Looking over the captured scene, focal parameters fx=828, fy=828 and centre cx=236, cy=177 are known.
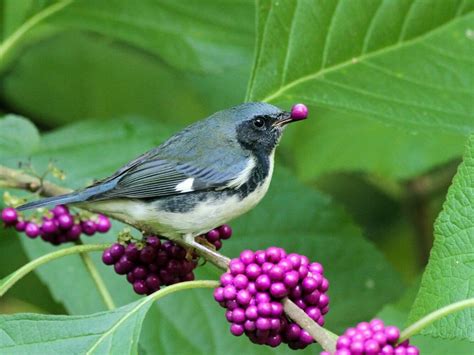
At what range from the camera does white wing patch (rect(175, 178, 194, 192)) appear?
3252 mm

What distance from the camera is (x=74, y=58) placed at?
612 centimetres

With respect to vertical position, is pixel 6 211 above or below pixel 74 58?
above

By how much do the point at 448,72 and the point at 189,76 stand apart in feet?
8.14

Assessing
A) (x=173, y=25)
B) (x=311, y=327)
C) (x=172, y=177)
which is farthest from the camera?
(x=173, y=25)

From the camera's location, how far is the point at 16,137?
3.96 m

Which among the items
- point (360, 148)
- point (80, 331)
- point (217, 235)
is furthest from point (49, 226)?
point (360, 148)

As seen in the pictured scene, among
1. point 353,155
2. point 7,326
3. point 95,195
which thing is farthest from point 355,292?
point 7,326

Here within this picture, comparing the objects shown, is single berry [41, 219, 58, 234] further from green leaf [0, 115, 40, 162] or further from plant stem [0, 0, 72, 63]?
plant stem [0, 0, 72, 63]

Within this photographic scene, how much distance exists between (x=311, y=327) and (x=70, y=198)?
1.15 m

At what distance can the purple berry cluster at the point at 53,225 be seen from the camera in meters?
3.20

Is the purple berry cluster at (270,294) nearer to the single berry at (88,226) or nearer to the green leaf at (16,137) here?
the single berry at (88,226)

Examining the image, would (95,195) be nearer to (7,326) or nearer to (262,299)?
(7,326)

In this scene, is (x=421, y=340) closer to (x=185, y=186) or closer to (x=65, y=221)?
(x=185, y=186)

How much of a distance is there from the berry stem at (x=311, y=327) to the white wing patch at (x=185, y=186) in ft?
2.91
